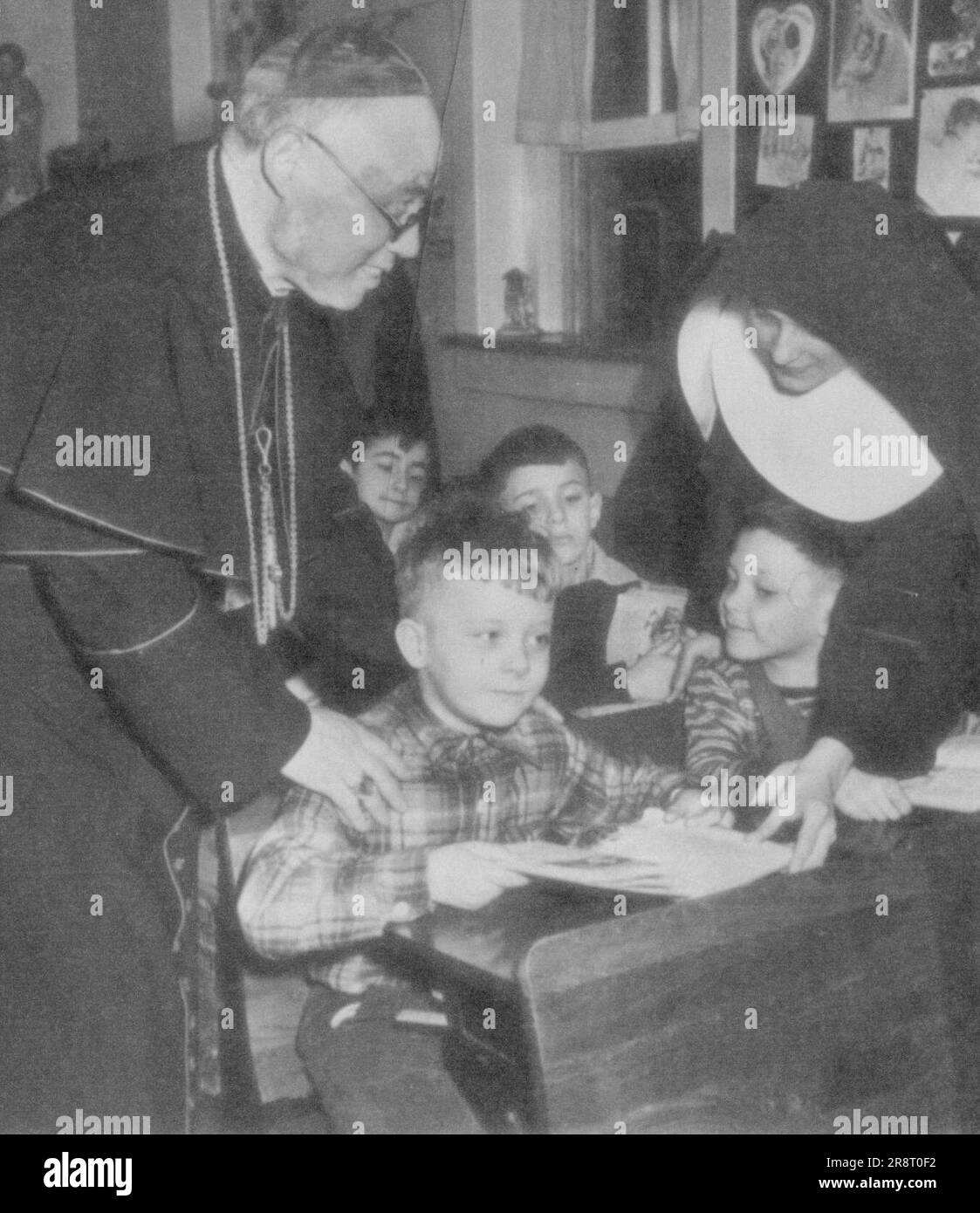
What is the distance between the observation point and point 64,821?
2.89ft

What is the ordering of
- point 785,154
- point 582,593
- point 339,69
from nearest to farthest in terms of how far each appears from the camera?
point 339,69 → point 582,593 → point 785,154

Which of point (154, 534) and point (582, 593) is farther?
point (582, 593)

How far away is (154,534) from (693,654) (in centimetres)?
64

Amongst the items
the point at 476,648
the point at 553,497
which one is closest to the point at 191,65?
the point at 553,497

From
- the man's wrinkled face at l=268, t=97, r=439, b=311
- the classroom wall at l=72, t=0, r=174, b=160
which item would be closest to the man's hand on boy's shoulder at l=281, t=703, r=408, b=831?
the man's wrinkled face at l=268, t=97, r=439, b=311

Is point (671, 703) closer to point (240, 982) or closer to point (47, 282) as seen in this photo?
point (240, 982)

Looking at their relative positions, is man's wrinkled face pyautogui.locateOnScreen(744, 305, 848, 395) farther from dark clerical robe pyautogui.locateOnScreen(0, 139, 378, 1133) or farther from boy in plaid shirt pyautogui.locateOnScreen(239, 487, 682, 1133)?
dark clerical robe pyautogui.locateOnScreen(0, 139, 378, 1133)

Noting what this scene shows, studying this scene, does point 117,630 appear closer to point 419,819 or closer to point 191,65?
point 419,819

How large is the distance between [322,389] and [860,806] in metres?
0.52

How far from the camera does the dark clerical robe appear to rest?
81 centimetres

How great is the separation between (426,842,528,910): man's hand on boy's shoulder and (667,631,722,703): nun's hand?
44 cm

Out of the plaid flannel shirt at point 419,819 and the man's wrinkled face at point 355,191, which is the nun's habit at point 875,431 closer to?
the plaid flannel shirt at point 419,819

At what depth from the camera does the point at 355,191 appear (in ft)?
2.65

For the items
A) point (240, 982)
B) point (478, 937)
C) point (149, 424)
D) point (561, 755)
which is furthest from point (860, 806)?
point (149, 424)
